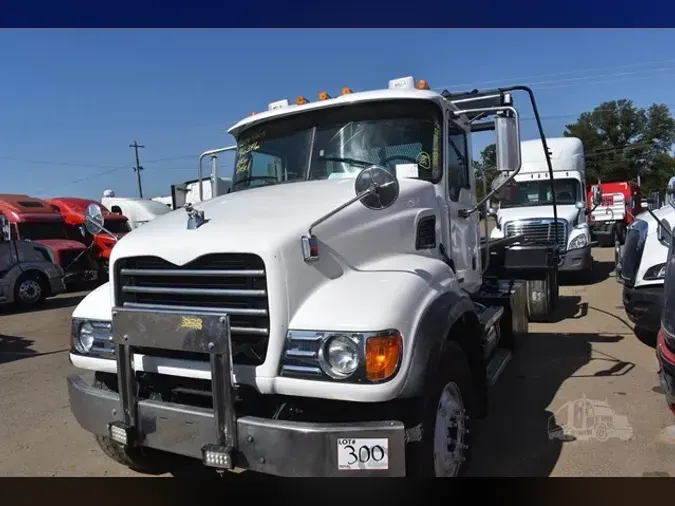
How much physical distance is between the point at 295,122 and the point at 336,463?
2.74m

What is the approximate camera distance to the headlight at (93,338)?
3.33 metres

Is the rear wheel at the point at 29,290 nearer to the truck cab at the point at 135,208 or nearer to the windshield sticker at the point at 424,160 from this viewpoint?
the truck cab at the point at 135,208

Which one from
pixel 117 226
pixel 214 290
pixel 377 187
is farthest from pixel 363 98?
pixel 117 226

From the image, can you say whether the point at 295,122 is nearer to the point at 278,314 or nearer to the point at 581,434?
the point at 278,314

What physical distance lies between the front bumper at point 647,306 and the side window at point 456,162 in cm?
261

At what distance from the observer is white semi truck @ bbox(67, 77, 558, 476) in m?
2.64

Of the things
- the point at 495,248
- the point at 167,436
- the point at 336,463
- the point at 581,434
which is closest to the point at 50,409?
the point at 167,436

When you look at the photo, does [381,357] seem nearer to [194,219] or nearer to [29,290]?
[194,219]

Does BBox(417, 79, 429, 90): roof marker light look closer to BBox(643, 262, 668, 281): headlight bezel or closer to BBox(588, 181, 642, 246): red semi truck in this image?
BBox(643, 262, 668, 281): headlight bezel

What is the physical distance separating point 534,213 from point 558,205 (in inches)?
35.2

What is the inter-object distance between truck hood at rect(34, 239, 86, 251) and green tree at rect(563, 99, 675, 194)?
44677mm

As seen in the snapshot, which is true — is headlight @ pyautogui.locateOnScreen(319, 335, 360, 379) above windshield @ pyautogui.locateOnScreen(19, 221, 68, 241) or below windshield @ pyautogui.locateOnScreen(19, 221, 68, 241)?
below

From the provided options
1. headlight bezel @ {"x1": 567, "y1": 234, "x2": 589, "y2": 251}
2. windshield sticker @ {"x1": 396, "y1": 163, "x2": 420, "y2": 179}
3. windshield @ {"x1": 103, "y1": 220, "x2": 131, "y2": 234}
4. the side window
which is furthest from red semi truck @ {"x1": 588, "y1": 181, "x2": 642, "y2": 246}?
windshield sticker @ {"x1": 396, "y1": 163, "x2": 420, "y2": 179}

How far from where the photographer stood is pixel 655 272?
609cm
